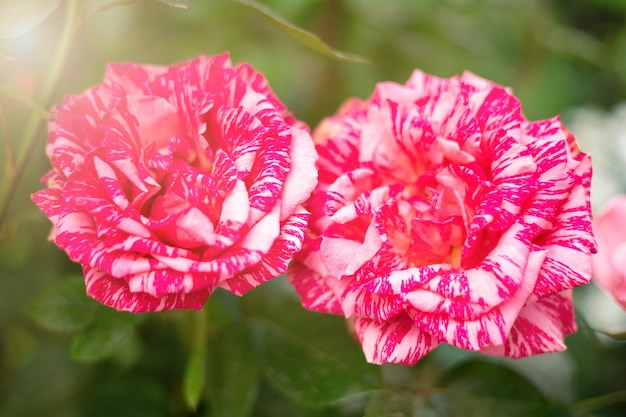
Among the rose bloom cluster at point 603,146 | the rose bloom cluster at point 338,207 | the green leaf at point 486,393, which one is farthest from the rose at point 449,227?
the rose bloom cluster at point 603,146

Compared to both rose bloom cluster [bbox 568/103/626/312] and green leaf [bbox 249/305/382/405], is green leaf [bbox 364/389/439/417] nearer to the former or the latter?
green leaf [bbox 249/305/382/405]

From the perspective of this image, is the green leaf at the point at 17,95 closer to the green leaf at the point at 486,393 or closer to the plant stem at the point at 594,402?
the green leaf at the point at 486,393

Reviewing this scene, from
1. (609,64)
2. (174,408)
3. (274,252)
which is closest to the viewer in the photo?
(274,252)

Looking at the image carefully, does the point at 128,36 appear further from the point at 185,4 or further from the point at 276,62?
the point at 185,4

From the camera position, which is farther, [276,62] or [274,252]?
[276,62]

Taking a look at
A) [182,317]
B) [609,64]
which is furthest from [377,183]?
[609,64]

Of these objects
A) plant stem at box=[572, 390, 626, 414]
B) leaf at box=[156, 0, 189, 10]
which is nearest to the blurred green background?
plant stem at box=[572, 390, 626, 414]

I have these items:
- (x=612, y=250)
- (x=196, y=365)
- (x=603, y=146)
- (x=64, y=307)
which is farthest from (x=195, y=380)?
(x=603, y=146)
